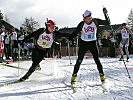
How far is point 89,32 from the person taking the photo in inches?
262

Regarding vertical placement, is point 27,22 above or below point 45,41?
above

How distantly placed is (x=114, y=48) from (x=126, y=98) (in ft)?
44.8

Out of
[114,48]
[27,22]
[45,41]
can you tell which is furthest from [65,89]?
[27,22]

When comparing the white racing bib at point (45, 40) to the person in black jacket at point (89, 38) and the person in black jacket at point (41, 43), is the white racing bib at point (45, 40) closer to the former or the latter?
the person in black jacket at point (41, 43)

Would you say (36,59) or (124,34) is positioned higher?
(124,34)

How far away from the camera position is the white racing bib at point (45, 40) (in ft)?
25.6

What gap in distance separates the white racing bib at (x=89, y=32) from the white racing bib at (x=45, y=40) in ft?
4.78

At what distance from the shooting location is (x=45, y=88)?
6.49 m

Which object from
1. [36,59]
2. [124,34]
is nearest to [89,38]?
[36,59]

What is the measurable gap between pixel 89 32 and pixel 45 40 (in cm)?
172

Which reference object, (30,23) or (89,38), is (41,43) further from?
(30,23)

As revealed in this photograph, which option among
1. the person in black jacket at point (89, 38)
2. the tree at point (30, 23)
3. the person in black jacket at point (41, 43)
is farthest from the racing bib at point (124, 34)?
the tree at point (30, 23)

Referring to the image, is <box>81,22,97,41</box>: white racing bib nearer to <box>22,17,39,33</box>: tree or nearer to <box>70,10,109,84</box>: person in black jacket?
<box>70,10,109,84</box>: person in black jacket

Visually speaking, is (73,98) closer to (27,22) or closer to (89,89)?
(89,89)
